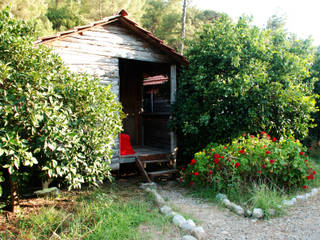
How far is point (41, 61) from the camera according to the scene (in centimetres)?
393

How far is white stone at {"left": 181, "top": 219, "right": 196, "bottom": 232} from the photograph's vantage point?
3.74 metres

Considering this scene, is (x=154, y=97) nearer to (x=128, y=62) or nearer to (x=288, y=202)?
(x=128, y=62)

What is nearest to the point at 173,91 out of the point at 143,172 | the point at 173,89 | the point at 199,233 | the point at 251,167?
the point at 173,89

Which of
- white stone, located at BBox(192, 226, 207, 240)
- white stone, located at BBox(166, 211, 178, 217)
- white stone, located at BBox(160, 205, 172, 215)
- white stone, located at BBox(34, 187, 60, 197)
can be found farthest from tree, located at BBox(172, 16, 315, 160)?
white stone, located at BBox(34, 187, 60, 197)

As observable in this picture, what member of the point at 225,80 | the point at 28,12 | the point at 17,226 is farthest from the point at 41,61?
the point at 28,12

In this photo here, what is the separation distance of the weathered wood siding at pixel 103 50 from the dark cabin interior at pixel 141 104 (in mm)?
1837

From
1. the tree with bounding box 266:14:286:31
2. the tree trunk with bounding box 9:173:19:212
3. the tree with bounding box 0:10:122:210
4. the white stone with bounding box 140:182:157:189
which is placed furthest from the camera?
the tree with bounding box 266:14:286:31

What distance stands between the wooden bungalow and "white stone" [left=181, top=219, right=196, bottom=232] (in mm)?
2497

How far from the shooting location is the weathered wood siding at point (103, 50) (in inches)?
220

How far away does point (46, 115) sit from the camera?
11.4ft

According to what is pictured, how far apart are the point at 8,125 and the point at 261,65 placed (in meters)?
5.26

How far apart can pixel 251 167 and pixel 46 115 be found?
4.06 meters

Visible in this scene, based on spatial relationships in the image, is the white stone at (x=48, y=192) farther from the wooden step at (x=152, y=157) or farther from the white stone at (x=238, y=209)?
the white stone at (x=238, y=209)

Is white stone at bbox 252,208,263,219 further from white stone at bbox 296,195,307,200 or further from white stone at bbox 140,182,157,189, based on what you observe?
white stone at bbox 140,182,157,189
